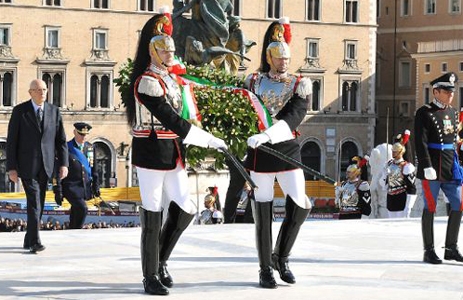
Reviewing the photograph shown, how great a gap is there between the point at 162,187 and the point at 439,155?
3.30 m

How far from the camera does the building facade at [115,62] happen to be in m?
64.1

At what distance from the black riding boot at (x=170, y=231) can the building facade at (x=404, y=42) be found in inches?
2529

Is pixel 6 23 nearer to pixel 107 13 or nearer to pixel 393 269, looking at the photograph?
pixel 107 13

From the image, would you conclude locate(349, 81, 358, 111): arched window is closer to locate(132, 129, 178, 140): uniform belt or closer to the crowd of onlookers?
the crowd of onlookers

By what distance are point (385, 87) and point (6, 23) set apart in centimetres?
2463

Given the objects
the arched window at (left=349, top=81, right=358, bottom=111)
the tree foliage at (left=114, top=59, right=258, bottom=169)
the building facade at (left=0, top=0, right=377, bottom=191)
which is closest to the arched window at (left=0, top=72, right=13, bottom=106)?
the building facade at (left=0, top=0, right=377, bottom=191)

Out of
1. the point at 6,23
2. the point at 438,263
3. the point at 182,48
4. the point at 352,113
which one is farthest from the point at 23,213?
the point at 352,113

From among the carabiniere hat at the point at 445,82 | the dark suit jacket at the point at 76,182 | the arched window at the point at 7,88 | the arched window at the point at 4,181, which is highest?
the arched window at the point at 7,88

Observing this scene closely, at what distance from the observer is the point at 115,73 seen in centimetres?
6612

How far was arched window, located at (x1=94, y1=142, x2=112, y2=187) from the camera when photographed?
211ft

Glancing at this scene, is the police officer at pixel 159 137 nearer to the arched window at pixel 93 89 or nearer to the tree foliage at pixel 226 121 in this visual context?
the tree foliage at pixel 226 121

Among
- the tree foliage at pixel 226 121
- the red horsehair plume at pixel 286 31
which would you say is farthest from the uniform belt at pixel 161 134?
the tree foliage at pixel 226 121

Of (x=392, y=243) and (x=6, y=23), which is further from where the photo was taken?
(x=6, y=23)

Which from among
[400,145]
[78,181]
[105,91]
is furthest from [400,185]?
[105,91]
